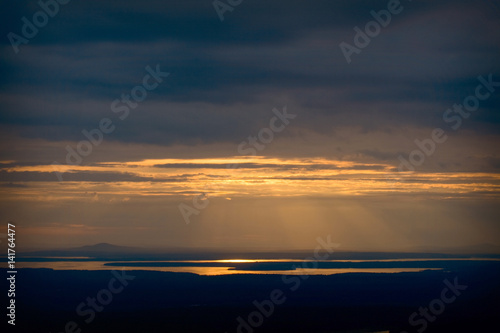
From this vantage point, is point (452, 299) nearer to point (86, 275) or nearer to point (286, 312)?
point (286, 312)

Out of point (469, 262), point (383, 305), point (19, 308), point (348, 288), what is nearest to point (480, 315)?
point (383, 305)

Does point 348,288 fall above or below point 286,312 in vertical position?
above

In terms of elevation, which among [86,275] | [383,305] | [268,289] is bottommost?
[383,305]

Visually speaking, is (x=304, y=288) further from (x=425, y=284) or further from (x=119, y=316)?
(x=119, y=316)

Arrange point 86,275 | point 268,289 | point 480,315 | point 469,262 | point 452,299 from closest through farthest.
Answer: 1. point 480,315
2. point 452,299
3. point 268,289
4. point 86,275
5. point 469,262

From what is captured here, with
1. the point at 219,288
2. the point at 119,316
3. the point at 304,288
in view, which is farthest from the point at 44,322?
the point at 304,288

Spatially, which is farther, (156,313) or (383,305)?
(383,305)

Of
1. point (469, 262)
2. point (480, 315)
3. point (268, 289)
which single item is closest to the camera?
point (480, 315)
